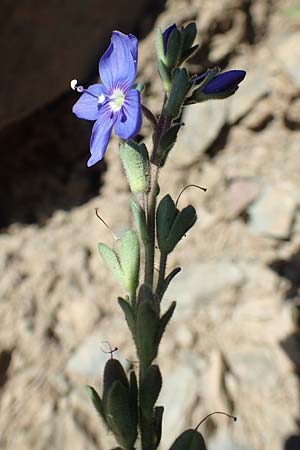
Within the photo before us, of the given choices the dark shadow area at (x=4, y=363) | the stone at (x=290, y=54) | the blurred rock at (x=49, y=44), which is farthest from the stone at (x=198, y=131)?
the dark shadow area at (x=4, y=363)

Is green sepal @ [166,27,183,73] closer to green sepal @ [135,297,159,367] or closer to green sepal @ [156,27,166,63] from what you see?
green sepal @ [156,27,166,63]

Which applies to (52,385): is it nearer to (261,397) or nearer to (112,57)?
(261,397)

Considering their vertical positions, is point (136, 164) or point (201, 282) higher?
point (201, 282)

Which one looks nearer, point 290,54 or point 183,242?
point 183,242

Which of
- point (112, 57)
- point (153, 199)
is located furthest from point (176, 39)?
point (153, 199)

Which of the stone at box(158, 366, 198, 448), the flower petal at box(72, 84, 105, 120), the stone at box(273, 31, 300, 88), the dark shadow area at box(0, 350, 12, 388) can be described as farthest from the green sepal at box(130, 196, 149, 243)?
the stone at box(273, 31, 300, 88)

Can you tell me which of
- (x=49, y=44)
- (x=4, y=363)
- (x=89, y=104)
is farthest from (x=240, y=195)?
(x=89, y=104)

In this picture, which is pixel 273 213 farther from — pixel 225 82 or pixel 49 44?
pixel 225 82
